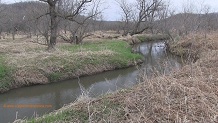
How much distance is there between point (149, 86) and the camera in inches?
248

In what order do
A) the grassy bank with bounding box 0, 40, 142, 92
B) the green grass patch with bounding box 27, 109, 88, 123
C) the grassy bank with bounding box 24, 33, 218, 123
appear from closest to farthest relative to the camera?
1. the grassy bank with bounding box 24, 33, 218, 123
2. the green grass patch with bounding box 27, 109, 88, 123
3. the grassy bank with bounding box 0, 40, 142, 92

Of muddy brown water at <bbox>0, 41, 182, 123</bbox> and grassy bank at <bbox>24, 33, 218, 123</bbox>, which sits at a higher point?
grassy bank at <bbox>24, 33, 218, 123</bbox>

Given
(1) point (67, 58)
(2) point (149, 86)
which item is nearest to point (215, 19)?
(1) point (67, 58)

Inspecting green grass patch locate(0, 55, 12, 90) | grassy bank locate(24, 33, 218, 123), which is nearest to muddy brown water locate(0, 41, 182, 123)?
green grass patch locate(0, 55, 12, 90)

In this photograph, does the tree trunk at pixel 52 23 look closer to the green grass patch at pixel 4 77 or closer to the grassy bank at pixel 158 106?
the green grass patch at pixel 4 77

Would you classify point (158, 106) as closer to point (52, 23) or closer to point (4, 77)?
point (4, 77)

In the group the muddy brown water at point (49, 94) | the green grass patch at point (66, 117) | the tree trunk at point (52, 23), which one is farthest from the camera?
the tree trunk at point (52, 23)

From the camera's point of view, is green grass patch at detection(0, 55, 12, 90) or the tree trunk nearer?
green grass patch at detection(0, 55, 12, 90)

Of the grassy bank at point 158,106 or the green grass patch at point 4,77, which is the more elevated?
the grassy bank at point 158,106

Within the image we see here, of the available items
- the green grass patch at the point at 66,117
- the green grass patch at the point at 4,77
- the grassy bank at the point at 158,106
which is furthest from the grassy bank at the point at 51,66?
the green grass patch at the point at 66,117

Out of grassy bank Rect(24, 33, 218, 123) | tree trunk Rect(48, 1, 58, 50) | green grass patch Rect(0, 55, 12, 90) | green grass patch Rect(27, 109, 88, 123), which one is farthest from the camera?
tree trunk Rect(48, 1, 58, 50)

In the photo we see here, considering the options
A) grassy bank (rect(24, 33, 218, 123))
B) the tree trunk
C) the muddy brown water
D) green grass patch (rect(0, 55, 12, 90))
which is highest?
the tree trunk

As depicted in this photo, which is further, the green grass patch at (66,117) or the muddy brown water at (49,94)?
the muddy brown water at (49,94)

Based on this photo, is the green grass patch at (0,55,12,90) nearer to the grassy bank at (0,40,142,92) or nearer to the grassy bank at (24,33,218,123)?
the grassy bank at (0,40,142,92)
